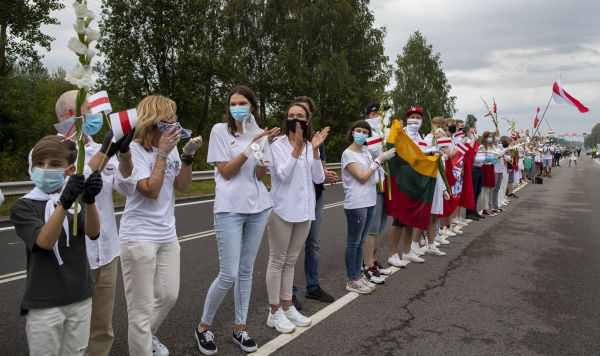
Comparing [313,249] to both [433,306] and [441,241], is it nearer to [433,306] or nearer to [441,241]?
[433,306]

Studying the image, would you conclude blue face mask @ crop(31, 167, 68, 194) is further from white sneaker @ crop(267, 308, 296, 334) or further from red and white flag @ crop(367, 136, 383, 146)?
red and white flag @ crop(367, 136, 383, 146)

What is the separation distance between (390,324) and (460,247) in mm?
4058

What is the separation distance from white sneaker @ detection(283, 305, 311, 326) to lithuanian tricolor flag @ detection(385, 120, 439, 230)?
8.36ft

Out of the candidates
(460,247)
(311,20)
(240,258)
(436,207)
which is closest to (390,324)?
(240,258)

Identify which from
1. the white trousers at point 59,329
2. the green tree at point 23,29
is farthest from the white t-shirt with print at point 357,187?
the green tree at point 23,29

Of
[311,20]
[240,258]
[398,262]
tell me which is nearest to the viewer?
[240,258]

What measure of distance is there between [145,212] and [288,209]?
4.37 feet

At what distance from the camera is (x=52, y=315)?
2.25 meters

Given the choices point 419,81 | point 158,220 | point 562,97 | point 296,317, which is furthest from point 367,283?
point 419,81

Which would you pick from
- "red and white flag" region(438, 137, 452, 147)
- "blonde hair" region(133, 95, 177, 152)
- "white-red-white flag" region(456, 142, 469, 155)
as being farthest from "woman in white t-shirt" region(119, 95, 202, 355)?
"white-red-white flag" region(456, 142, 469, 155)

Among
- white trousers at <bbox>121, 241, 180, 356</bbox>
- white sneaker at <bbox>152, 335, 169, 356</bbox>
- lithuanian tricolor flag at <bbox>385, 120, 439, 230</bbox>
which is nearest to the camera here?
white trousers at <bbox>121, 241, 180, 356</bbox>

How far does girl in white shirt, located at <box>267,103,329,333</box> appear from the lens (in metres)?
3.92

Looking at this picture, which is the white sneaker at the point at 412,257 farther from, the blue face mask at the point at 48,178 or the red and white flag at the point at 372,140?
the blue face mask at the point at 48,178

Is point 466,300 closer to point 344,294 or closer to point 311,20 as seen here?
point 344,294
